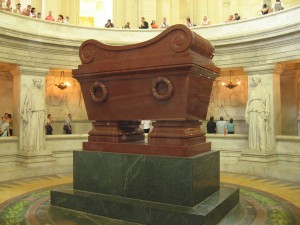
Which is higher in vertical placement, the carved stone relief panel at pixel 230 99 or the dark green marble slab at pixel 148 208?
the carved stone relief panel at pixel 230 99

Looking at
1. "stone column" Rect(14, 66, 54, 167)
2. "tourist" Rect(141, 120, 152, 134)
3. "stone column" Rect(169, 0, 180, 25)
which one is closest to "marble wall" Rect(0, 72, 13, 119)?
"stone column" Rect(14, 66, 54, 167)

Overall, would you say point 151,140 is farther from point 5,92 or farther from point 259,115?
point 5,92

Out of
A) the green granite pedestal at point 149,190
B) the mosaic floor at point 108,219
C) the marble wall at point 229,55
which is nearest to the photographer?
the green granite pedestal at point 149,190

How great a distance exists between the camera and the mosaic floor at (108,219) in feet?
12.7

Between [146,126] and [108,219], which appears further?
[146,126]

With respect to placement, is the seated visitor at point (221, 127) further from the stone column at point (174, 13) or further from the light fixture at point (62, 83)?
the stone column at point (174, 13)

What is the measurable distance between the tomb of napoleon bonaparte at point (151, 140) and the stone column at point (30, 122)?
18.6 ft

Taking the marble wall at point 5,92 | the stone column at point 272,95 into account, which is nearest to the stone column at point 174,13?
the stone column at point 272,95

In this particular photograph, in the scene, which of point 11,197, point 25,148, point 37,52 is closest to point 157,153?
point 11,197

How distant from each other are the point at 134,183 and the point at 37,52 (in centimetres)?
803

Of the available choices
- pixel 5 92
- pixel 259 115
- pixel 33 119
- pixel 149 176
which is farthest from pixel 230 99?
pixel 149 176

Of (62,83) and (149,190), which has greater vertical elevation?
(62,83)

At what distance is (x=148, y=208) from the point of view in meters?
3.56

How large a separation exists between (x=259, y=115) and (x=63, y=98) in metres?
8.45
